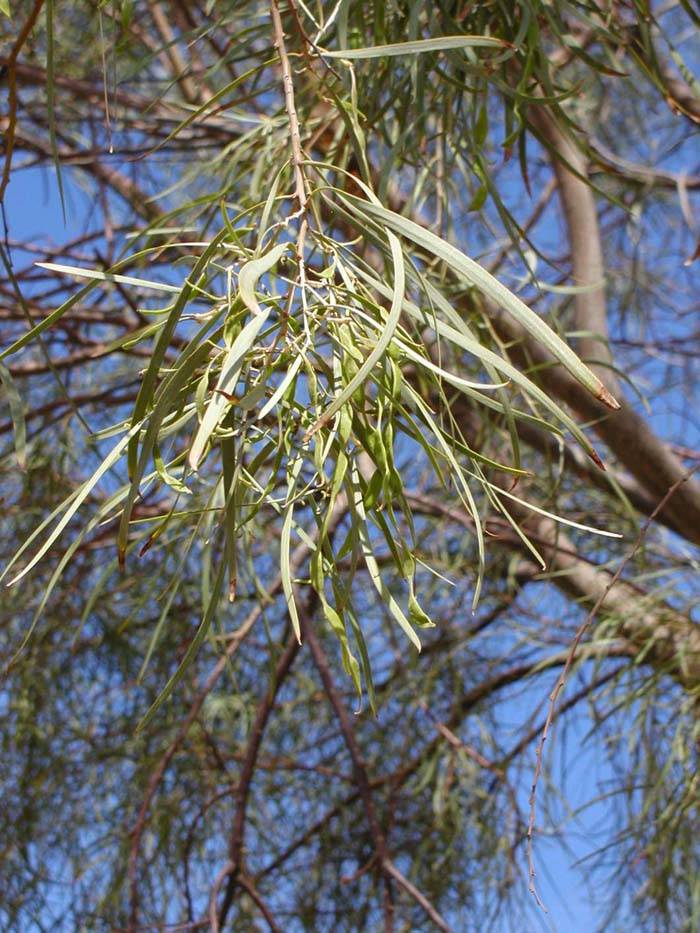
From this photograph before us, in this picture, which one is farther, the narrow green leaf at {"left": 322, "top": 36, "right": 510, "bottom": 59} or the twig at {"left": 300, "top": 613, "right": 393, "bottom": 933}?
the twig at {"left": 300, "top": 613, "right": 393, "bottom": 933}

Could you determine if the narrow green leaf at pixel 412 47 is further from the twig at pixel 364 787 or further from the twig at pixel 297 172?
the twig at pixel 364 787

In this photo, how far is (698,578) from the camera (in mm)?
1367

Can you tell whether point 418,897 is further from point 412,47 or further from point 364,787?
point 412,47

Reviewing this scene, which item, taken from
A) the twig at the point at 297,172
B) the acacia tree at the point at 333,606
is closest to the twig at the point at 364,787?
the acacia tree at the point at 333,606

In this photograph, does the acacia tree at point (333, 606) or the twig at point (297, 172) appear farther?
the acacia tree at point (333, 606)

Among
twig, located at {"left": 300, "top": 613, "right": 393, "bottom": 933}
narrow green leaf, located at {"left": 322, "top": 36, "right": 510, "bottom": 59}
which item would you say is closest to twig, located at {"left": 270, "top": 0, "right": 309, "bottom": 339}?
narrow green leaf, located at {"left": 322, "top": 36, "right": 510, "bottom": 59}

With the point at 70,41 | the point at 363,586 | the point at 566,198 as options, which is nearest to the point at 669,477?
the point at 566,198

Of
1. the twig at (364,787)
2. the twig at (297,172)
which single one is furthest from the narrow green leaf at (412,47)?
the twig at (364,787)

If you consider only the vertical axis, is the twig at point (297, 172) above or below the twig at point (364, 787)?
below

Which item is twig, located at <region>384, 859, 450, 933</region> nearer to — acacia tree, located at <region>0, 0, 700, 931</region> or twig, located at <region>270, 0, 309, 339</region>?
acacia tree, located at <region>0, 0, 700, 931</region>

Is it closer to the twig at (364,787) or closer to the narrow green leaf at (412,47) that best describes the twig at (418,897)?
the twig at (364,787)

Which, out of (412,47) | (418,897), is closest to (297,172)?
(412,47)

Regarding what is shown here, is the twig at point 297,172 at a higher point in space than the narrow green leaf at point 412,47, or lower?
lower

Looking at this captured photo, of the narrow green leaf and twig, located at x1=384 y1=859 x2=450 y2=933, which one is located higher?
the narrow green leaf
